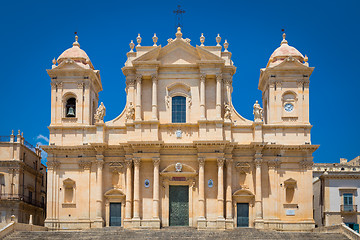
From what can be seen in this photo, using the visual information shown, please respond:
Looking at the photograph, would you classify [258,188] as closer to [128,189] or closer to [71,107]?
[128,189]

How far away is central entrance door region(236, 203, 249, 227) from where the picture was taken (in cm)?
4722

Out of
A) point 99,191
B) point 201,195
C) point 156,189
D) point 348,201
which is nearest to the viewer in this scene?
point 201,195

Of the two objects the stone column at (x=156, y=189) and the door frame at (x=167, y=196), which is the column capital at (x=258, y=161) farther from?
the stone column at (x=156, y=189)

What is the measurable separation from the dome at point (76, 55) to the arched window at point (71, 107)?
3.26 m

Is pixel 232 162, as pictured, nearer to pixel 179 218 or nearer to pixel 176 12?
pixel 179 218

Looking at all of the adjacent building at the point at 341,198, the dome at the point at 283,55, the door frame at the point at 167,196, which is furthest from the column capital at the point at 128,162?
the adjacent building at the point at 341,198

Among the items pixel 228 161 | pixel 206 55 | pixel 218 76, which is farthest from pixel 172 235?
pixel 206 55

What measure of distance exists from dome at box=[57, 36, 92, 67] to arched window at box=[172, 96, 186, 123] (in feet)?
26.5

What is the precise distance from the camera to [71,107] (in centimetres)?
4950

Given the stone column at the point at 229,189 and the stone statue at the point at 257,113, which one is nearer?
the stone column at the point at 229,189

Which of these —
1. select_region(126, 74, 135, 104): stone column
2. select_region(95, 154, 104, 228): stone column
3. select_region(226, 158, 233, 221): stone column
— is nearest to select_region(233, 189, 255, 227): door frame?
select_region(226, 158, 233, 221): stone column

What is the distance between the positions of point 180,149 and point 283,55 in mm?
11497

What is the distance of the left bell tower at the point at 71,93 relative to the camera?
49.1 m

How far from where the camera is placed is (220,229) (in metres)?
45.4
